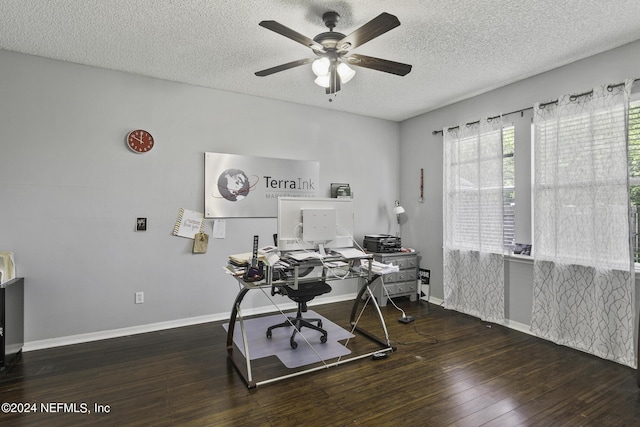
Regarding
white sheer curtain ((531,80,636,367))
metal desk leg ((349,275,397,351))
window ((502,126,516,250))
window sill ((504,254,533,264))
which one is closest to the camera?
white sheer curtain ((531,80,636,367))

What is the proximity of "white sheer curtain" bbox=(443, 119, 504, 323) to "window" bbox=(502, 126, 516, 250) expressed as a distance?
10 centimetres

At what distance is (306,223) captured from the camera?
8.36ft

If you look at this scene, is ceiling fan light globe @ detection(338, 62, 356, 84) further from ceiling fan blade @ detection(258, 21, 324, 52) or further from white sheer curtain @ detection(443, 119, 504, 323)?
white sheer curtain @ detection(443, 119, 504, 323)

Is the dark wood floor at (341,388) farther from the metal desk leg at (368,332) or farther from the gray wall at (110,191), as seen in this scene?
the gray wall at (110,191)

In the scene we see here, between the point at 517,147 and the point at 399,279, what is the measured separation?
85.3 inches

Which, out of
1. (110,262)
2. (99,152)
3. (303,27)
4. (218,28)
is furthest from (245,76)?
(110,262)

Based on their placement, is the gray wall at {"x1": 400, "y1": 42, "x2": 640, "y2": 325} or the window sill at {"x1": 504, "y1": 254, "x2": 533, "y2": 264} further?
the window sill at {"x1": 504, "y1": 254, "x2": 533, "y2": 264}

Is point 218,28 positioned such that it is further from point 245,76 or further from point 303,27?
point 245,76

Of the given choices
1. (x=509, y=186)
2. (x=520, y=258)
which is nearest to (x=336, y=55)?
(x=509, y=186)

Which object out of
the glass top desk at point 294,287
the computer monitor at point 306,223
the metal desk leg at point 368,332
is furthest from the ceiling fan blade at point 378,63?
the metal desk leg at point 368,332

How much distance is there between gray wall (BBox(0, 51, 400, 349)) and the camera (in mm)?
2941

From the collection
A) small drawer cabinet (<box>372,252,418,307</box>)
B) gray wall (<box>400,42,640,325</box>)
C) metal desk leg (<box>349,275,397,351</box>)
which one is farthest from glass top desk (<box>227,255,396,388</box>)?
gray wall (<box>400,42,640,325</box>)

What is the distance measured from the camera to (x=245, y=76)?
11.2 feet

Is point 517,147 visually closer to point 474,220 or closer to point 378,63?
point 474,220
